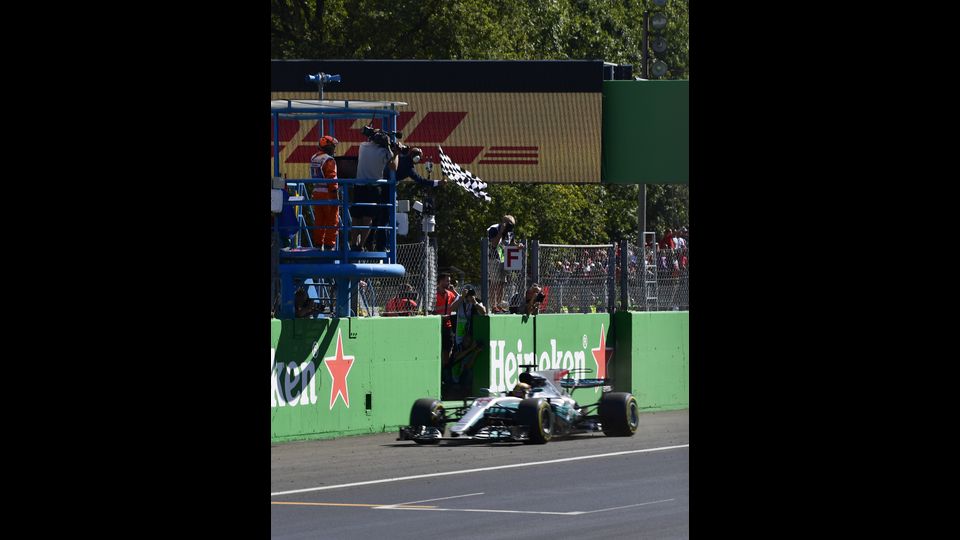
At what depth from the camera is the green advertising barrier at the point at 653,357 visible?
23.1 m

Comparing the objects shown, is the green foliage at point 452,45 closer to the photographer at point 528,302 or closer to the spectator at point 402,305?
the photographer at point 528,302

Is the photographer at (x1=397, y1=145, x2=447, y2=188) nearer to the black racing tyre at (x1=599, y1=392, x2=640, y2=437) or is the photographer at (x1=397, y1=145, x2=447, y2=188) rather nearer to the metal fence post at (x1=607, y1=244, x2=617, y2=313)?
the black racing tyre at (x1=599, y1=392, x2=640, y2=437)

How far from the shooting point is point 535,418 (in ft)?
55.5

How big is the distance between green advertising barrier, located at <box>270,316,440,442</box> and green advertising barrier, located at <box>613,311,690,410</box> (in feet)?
14.4

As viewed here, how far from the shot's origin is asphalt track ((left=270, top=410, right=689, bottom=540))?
409 inches

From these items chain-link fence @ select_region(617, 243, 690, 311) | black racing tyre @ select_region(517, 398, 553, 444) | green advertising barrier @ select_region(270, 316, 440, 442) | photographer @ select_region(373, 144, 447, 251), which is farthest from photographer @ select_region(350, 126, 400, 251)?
chain-link fence @ select_region(617, 243, 690, 311)

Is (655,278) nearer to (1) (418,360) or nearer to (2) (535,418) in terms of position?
(1) (418,360)

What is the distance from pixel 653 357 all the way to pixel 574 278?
2.32 m

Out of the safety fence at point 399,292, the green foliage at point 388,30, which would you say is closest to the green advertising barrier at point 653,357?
the safety fence at point 399,292
